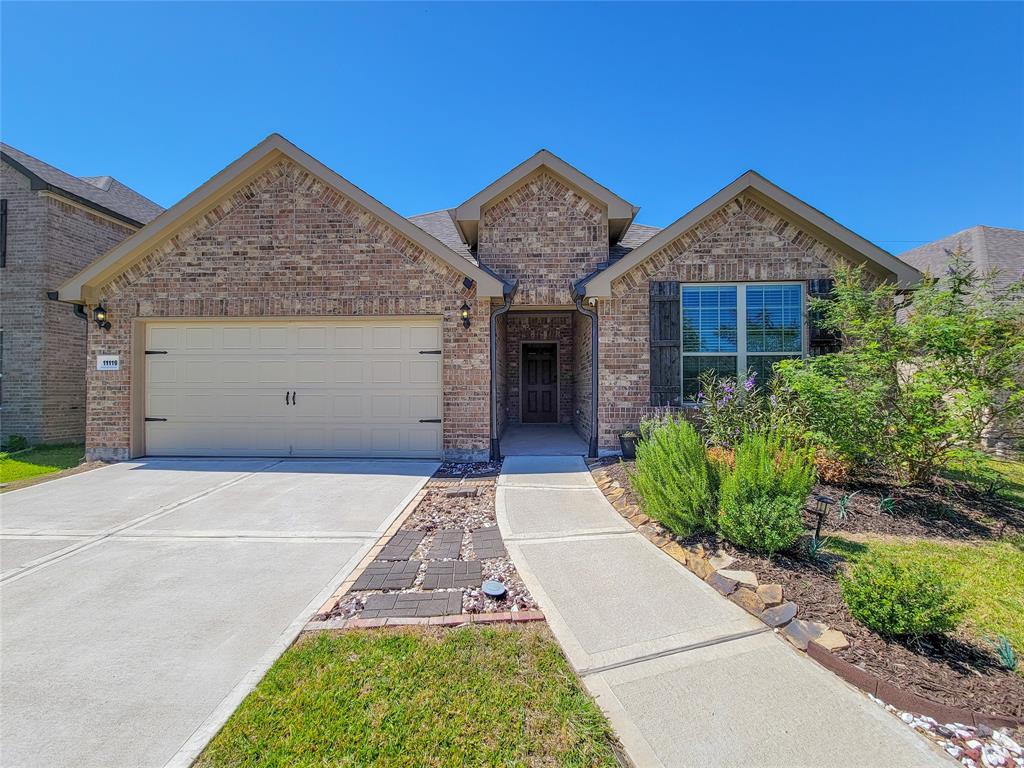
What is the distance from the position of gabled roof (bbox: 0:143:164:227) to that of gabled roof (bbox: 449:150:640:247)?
986 centimetres

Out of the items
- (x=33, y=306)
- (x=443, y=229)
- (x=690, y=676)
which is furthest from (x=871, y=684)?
(x=33, y=306)

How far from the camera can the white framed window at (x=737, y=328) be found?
24.8ft

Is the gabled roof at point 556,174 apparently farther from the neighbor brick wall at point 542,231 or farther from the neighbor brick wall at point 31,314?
the neighbor brick wall at point 31,314

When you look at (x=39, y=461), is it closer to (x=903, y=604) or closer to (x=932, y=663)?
(x=903, y=604)

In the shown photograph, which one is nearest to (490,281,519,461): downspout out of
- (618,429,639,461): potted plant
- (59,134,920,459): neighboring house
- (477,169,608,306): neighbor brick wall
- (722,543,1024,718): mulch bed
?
(59,134,920,459): neighboring house

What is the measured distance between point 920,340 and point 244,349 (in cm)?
989

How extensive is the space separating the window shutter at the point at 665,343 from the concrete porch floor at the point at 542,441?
5.82 feet

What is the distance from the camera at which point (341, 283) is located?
7.71 metres

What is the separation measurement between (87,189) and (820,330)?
17.7 metres

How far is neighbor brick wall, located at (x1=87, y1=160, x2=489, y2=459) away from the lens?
25.1 ft

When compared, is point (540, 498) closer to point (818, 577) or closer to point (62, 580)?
point (818, 577)

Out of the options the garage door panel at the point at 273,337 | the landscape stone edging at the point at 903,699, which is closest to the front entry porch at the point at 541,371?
the garage door panel at the point at 273,337

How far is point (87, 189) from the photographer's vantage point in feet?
39.1

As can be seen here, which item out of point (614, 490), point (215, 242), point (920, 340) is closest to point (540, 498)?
point (614, 490)
